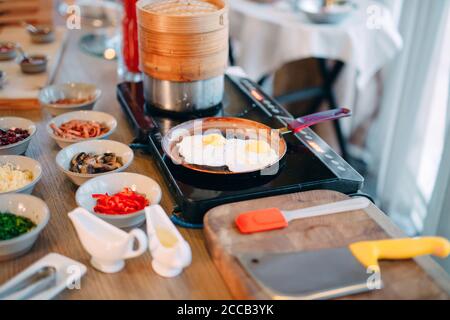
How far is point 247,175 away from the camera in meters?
1.08

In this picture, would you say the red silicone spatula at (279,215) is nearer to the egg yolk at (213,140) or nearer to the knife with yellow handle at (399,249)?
the knife with yellow handle at (399,249)

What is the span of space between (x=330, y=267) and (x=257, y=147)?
1.19 ft

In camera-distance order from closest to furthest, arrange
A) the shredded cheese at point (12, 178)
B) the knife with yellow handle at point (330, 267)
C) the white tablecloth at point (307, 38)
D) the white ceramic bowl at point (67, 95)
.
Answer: the knife with yellow handle at point (330, 267) → the shredded cheese at point (12, 178) → the white ceramic bowl at point (67, 95) → the white tablecloth at point (307, 38)

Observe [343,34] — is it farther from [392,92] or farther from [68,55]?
[68,55]

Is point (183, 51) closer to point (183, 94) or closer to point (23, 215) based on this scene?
point (183, 94)

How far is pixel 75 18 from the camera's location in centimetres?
191

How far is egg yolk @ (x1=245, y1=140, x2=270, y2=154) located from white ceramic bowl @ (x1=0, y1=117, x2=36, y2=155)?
1.70 feet

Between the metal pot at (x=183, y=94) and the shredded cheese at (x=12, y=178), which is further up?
the metal pot at (x=183, y=94)

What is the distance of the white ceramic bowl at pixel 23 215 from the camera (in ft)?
3.01

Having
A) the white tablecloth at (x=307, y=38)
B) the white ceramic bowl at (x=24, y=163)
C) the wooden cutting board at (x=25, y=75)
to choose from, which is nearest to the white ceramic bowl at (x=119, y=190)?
the white ceramic bowl at (x=24, y=163)

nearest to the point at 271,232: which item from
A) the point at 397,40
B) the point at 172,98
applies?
the point at 172,98

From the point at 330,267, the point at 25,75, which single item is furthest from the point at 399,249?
the point at 25,75

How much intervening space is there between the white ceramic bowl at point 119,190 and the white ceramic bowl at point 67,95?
44 centimetres
